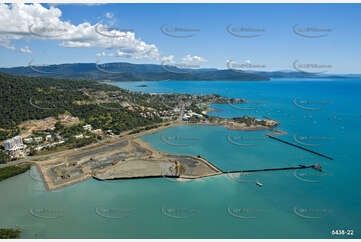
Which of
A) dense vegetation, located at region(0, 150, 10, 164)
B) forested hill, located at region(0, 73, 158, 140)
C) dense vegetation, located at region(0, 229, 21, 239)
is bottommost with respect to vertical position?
dense vegetation, located at region(0, 229, 21, 239)

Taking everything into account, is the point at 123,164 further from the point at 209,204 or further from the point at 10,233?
the point at 10,233

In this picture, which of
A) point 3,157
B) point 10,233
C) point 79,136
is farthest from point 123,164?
point 3,157

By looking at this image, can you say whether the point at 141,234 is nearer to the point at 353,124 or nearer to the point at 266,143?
the point at 266,143

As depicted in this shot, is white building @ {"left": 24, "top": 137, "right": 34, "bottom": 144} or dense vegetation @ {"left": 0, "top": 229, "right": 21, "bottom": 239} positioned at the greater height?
white building @ {"left": 24, "top": 137, "right": 34, "bottom": 144}

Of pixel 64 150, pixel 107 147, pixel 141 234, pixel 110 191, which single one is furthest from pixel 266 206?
pixel 64 150

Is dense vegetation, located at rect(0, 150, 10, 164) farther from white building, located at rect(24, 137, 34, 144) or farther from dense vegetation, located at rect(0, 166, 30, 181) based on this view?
white building, located at rect(24, 137, 34, 144)

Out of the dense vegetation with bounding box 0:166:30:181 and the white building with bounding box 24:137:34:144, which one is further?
the white building with bounding box 24:137:34:144

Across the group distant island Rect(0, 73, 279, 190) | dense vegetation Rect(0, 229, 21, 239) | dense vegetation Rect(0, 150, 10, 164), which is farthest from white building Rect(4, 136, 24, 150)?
dense vegetation Rect(0, 229, 21, 239)
